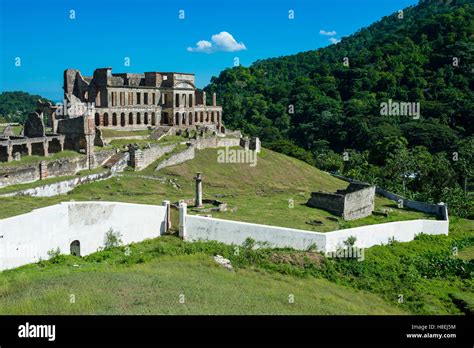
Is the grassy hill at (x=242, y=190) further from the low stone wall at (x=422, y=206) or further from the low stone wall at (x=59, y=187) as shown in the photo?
the low stone wall at (x=422, y=206)

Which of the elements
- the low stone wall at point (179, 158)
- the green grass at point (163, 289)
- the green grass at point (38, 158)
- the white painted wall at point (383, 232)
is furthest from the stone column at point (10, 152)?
the white painted wall at point (383, 232)

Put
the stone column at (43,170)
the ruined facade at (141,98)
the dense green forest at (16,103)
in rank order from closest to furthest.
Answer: the stone column at (43,170) → the ruined facade at (141,98) → the dense green forest at (16,103)

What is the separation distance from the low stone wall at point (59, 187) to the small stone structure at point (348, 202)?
14.2 m

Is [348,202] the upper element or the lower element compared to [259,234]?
upper

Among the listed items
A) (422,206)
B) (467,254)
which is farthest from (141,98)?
(467,254)

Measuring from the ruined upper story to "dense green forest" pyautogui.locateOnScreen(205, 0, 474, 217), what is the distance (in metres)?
14.5

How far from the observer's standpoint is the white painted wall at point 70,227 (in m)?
18.7

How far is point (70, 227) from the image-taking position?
2125 centimetres

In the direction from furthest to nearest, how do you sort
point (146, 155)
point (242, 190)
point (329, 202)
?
1. point (146, 155)
2. point (242, 190)
3. point (329, 202)

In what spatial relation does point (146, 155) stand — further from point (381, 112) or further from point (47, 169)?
point (381, 112)

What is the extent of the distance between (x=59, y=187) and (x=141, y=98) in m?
23.3
